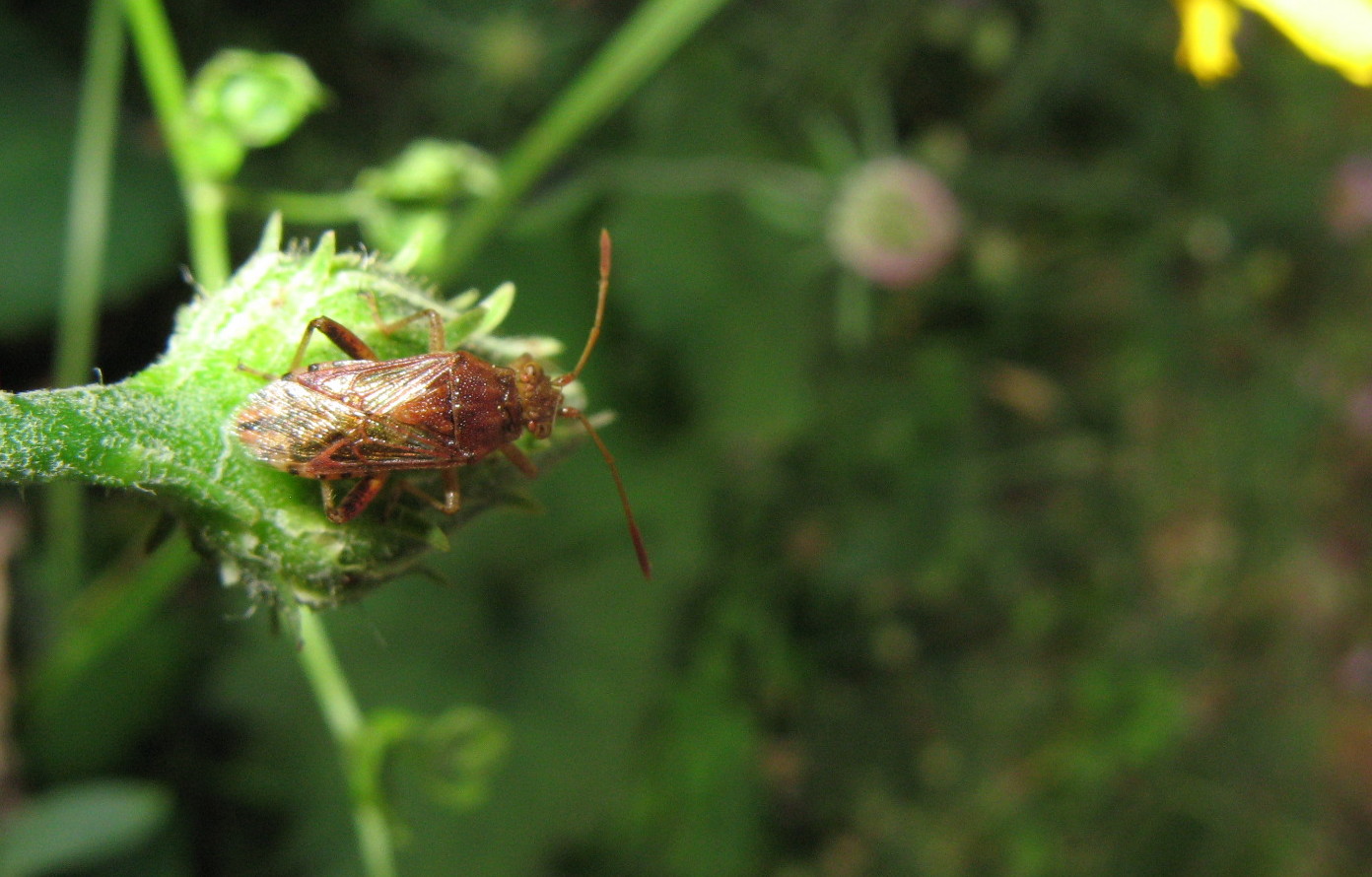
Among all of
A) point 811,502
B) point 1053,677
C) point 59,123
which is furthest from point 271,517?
point 1053,677

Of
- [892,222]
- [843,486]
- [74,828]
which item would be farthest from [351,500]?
[843,486]

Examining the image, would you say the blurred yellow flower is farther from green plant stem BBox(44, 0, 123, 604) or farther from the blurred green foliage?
Answer: green plant stem BBox(44, 0, 123, 604)

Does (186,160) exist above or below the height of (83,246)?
below

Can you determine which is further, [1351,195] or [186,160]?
[1351,195]

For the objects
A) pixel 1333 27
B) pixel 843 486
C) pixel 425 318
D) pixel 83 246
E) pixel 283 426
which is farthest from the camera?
pixel 843 486

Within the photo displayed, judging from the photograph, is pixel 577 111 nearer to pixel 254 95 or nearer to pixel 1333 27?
pixel 254 95

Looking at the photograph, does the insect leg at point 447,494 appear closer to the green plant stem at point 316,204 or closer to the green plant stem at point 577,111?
the green plant stem at point 316,204
